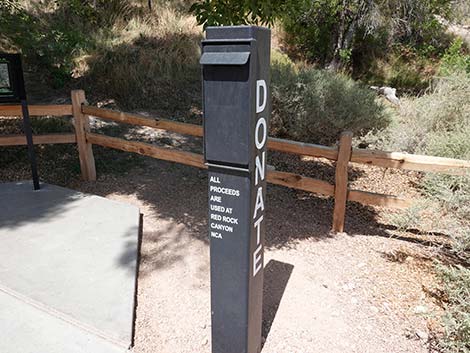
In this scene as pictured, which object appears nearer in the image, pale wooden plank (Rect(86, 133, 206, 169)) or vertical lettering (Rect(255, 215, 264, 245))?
vertical lettering (Rect(255, 215, 264, 245))

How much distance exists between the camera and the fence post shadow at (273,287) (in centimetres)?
293

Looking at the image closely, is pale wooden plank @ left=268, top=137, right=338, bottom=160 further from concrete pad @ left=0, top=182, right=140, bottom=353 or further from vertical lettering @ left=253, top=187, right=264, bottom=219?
vertical lettering @ left=253, top=187, right=264, bottom=219

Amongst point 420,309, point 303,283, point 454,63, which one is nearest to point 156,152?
point 303,283

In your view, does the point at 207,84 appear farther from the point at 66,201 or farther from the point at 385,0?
the point at 385,0

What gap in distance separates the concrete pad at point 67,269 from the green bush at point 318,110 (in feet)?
13.2

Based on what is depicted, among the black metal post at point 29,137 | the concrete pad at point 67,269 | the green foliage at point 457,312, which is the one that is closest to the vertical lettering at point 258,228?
the concrete pad at point 67,269

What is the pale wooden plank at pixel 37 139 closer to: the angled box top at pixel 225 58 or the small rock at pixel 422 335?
the angled box top at pixel 225 58

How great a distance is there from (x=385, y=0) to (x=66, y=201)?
1081 cm

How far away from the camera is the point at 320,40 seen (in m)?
13.3

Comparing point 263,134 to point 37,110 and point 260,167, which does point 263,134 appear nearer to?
point 260,167

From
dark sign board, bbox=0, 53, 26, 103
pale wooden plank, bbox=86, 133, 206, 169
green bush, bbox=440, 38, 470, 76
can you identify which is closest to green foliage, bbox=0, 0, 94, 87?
dark sign board, bbox=0, 53, 26, 103

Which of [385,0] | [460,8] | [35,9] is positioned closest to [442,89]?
[385,0]

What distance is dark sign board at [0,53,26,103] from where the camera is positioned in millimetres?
4301

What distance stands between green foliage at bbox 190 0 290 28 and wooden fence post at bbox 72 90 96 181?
211 cm
